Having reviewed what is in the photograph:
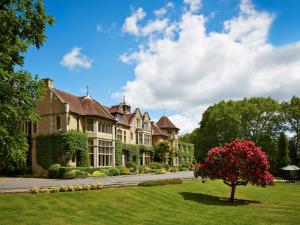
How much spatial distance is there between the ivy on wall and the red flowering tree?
1994cm

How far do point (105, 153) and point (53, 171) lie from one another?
10.8 m

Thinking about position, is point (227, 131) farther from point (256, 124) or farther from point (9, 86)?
point (9, 86)

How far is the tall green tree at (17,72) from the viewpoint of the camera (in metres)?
17.8

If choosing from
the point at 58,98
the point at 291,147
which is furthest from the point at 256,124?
the point at 58,98

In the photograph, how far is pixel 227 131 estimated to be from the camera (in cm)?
7994

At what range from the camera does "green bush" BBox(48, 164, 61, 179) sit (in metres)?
39.2

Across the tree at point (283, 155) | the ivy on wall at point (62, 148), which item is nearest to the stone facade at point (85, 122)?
the ivy on wall at point (62, 148)

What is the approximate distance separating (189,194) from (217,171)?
285 cm

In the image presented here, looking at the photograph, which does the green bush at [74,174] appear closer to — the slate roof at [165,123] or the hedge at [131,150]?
the hedge at [131,150]

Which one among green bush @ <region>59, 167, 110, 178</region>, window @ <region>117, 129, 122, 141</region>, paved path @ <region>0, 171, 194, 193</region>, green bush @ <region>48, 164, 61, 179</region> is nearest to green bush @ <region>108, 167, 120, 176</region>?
green bush @ <region>59, 167, 110, 178</region>

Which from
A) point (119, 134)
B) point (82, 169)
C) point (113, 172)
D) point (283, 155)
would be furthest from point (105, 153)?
point (283, 155)

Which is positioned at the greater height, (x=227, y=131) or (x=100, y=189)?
(x=227, y=131)

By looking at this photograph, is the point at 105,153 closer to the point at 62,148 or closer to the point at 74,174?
the point at 62,148

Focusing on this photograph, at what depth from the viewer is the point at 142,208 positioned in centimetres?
2042
